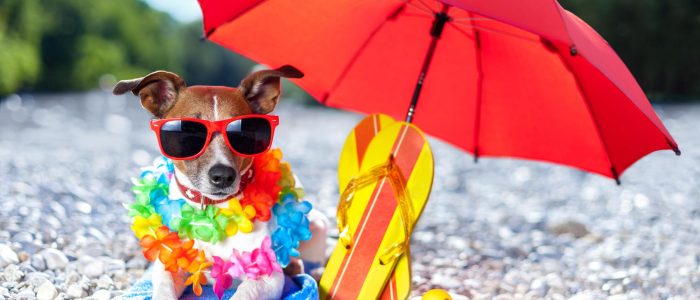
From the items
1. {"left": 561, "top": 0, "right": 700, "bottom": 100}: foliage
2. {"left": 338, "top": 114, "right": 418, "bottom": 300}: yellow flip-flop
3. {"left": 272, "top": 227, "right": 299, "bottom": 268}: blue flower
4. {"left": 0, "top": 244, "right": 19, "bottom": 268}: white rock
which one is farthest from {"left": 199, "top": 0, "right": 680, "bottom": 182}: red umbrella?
{"left": 561, "top": 0, "right": 700, "bottom": 100}: foliage

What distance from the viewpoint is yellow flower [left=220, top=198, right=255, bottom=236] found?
281cm

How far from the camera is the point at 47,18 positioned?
29.7m

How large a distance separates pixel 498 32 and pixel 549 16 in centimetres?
92

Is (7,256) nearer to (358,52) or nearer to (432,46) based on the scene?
(358,52)

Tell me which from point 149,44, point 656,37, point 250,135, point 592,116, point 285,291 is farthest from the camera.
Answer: point 149,44

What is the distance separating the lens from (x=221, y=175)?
2.63 meters

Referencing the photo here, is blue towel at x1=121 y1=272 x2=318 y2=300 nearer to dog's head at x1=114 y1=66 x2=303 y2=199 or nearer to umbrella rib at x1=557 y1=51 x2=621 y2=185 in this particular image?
dog's head at x1=114 y1=66 x2=303 y2=199

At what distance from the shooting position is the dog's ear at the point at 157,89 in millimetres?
2643

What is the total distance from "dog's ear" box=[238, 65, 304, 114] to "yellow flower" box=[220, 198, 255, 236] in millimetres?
427

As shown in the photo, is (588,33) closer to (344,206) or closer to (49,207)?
(344,206)

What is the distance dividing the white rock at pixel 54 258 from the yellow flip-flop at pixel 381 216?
156 centimetres

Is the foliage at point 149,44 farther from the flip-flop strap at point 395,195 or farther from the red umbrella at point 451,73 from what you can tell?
the flip-flop strap at point 395,195

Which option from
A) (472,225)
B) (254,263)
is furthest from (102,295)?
(472,225)

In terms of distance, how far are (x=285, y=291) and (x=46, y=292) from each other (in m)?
1.15
